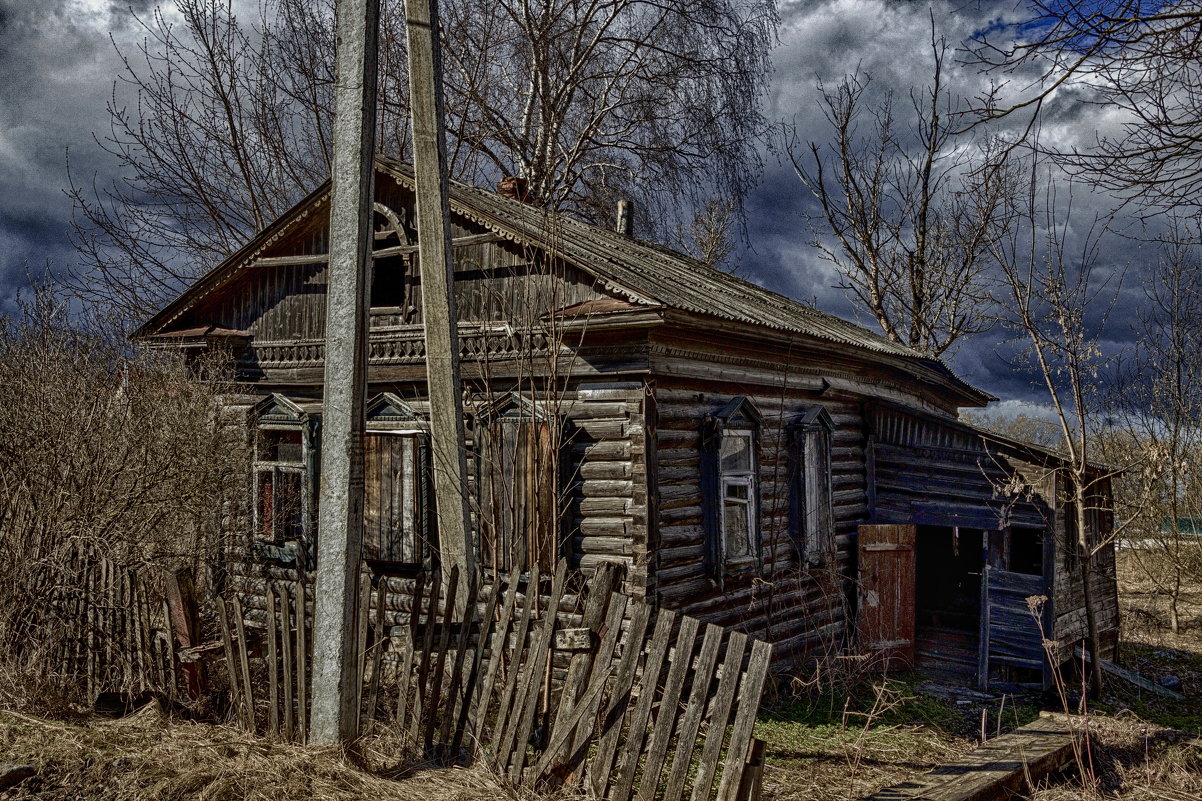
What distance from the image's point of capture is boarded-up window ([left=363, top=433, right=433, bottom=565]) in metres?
9.43

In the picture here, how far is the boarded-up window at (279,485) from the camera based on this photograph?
10.4m

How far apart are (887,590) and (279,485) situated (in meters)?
7.82

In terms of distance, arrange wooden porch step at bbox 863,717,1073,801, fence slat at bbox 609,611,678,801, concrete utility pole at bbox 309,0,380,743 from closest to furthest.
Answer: fence slat at bbox 609,611,678,801, wooden porch step at bbox 863,717,1073,801, concrete utility pole at bbox 309,0,380,743

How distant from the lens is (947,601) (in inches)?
564

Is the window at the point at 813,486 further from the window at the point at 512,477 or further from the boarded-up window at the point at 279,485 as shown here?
the boarded-up window at the point at 279,485

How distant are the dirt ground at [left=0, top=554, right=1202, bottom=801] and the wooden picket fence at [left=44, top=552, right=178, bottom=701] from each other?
11.8 inches

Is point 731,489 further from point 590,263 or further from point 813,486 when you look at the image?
point 590,263

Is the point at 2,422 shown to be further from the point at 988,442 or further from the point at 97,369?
the point at 988,442

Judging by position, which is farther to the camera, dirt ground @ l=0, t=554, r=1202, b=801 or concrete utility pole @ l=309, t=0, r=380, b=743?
concrete utility pole @ l=309, t=0, r=380, b=743

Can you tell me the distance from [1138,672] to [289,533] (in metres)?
11.5

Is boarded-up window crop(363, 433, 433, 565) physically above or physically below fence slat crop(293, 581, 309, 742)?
above

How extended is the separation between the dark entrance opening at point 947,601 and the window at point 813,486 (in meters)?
2.14

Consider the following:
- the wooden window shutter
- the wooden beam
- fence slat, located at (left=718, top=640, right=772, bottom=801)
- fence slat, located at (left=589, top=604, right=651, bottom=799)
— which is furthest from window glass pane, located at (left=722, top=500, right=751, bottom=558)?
fence slat, located at (left=718, top=640, right=772, bottom=801)

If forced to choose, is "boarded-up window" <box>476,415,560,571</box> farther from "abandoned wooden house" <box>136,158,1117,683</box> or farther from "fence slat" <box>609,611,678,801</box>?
"fence slat" <box>609,611,678,801</box>
